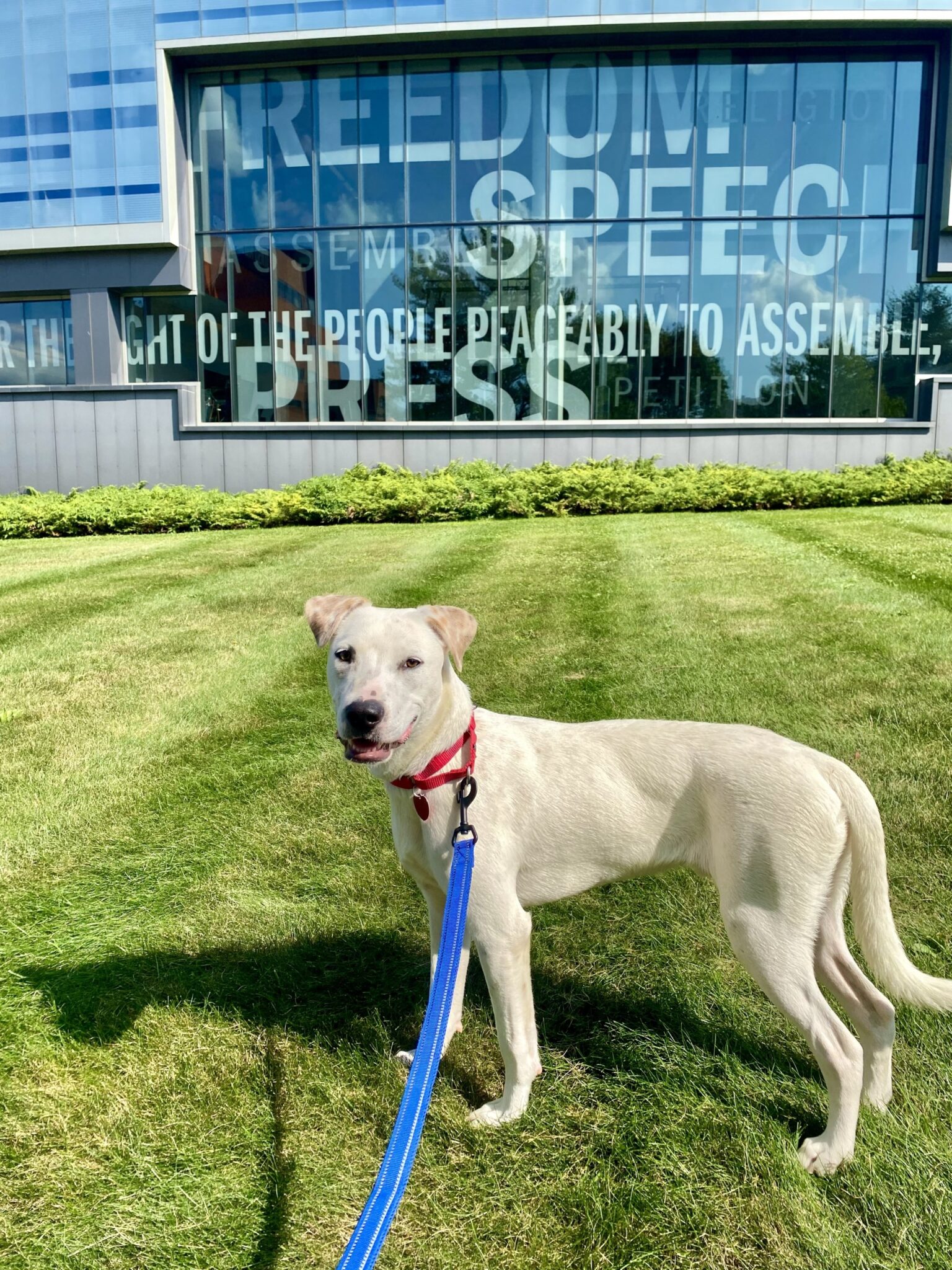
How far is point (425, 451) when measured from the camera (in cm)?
2292

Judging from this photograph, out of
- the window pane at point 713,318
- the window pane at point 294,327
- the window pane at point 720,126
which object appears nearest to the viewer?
the window pane at point 720,126

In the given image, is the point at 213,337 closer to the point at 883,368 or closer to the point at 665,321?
Result: the point at 665,321

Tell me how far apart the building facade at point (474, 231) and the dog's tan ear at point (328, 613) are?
20.4m

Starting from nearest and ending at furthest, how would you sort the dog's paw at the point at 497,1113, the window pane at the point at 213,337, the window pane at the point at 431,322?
the dog's paw at the point at 497,1113, the window pane at the point at 431,322, the window pane at the point at 213,337

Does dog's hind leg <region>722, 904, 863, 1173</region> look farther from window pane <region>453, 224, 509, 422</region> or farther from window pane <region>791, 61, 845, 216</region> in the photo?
window pane <region>791, 61, 845, 216</region>

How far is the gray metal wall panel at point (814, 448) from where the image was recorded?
72.7 ft

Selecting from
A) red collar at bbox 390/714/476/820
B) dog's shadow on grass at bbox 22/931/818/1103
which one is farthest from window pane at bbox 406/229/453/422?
red collar at bbox 390/714/476/820

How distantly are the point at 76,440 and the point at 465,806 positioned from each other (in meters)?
23.9

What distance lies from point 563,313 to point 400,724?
868 inches

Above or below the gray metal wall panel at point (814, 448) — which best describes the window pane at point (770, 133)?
above

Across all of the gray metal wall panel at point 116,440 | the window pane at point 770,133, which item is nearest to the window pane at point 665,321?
the window pane at point 770,133

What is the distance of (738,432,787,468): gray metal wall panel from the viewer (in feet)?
72.9

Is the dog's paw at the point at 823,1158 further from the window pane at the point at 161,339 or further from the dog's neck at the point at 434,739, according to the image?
the window pane at the point at 161,339

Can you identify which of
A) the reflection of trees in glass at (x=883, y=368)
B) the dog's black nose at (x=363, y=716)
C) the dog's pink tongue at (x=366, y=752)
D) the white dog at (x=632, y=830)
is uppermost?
the reflection of trees in glass at (x=883, y=368)
